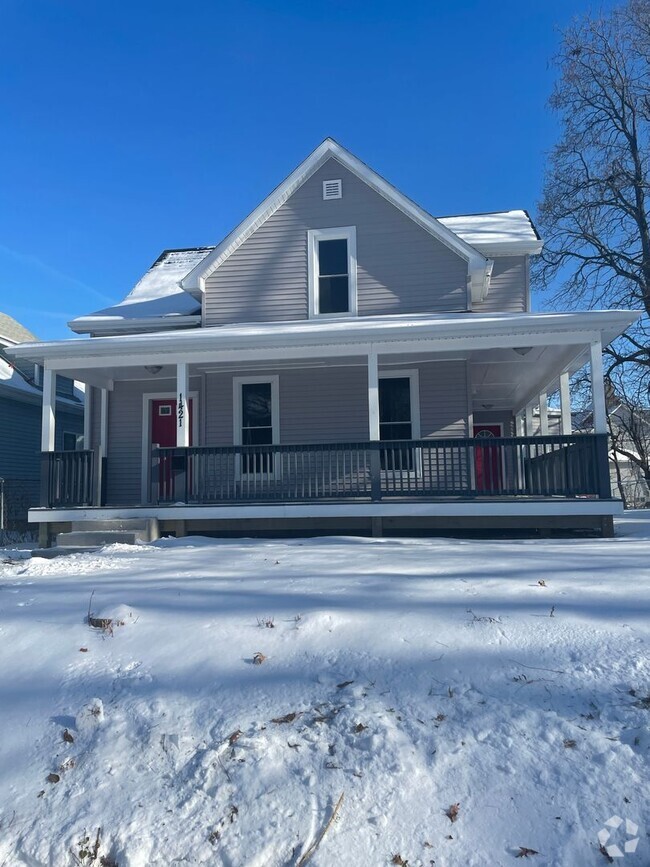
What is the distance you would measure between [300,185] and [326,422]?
471cm

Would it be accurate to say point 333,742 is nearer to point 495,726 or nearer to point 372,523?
point 495,726

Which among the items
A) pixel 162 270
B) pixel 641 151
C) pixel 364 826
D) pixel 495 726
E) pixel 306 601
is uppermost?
pixel 641 151

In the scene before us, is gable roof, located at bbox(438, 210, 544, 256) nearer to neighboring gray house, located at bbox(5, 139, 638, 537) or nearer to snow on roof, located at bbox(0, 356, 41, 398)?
neighboring gray house, located at bbox(5, 139, 638, 537)

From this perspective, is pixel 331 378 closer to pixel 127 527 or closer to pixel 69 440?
pixel 127 527

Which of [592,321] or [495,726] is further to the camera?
[592,321]

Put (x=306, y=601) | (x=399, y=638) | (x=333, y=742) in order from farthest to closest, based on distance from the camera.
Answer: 1. (x=306, y=601)
2. (x=399, y=638)
3. (x=333, y=742)

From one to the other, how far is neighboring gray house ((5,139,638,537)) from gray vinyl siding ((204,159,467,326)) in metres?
0.03

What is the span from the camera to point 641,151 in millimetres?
21641

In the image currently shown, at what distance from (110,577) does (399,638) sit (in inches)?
133

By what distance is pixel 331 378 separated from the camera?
12578 mm

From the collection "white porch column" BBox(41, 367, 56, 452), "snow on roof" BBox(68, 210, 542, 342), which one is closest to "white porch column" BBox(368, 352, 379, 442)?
"snow on roof" BBox(68, 210, 542, 342)

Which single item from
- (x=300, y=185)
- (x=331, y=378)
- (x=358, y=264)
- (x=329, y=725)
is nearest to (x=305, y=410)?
(x=331, y=378)

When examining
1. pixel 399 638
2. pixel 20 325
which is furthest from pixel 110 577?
pixel 20 325

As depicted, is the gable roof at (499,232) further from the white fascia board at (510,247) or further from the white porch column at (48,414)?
the white porch column at (48,414)
